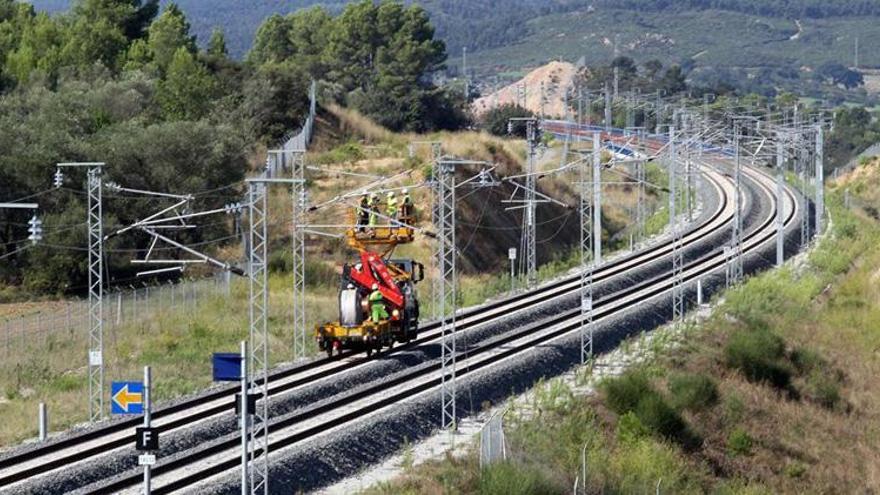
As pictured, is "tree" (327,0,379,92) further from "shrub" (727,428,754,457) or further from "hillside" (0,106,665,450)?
"shrub" (727,428,754,457)

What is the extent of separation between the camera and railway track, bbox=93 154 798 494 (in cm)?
3647

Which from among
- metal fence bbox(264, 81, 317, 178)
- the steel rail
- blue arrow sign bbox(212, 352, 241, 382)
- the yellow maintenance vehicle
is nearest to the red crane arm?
the yellow maintenance vehicle

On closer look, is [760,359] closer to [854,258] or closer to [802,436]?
[802,436]

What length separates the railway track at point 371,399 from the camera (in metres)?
36.5

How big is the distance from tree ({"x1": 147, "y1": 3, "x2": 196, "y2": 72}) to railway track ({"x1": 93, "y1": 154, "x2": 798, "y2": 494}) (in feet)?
131

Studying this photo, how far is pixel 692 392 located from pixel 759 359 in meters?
→ 8.71

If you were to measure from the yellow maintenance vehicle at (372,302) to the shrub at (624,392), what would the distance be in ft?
22.1

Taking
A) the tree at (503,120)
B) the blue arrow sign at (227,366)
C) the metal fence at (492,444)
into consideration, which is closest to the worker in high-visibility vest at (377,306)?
the metal fence at (492,444)

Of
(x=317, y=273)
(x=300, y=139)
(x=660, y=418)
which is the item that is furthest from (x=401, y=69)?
(x=660, y=418)

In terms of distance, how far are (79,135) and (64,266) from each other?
33.6 feet

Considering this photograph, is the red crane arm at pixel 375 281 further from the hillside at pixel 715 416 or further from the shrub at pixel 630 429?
the shrub at pixel 630 429

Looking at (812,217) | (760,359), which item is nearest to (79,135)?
(760,359)

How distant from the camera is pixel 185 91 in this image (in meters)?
95.8

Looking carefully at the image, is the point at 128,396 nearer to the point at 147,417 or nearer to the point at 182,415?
the point at 147,417
